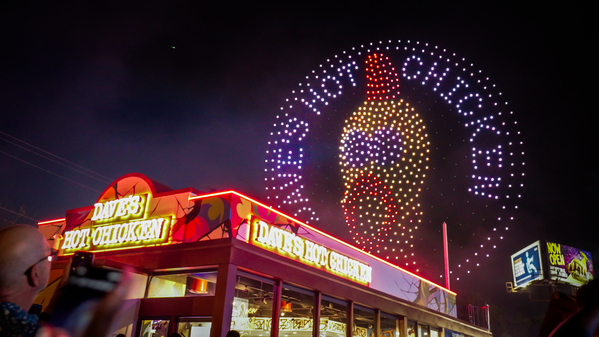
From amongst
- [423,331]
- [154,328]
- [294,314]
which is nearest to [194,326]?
[154,328]

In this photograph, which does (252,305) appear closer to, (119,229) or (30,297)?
(119,229)

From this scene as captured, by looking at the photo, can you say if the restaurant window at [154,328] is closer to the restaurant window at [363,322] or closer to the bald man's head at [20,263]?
the restaurant window at [363,322]

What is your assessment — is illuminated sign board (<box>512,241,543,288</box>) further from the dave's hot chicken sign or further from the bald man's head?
the bald man's head

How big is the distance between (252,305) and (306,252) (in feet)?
7.67

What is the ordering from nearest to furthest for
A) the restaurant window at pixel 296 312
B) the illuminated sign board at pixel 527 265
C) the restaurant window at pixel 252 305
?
the restaurant window at pixel 252 305, the restaurant window at pixel 296 312, the illuminated sign board at pixel 527 265

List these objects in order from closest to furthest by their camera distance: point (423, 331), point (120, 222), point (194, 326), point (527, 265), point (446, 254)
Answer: point (194, 326), point (120, 222), point (423, 331), point (446, 254), point (527, 265)

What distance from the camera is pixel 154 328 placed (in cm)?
1038

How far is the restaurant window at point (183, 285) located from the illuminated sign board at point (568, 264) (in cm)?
2574

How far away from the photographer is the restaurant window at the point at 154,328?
1023cm

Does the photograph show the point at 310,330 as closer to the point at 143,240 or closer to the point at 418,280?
the point at 143,240

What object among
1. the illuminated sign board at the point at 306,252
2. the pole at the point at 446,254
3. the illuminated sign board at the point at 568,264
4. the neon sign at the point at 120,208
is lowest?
the illuminated sign board at the point at 306,252

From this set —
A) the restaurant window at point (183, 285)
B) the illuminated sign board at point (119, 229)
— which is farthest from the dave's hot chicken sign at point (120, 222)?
the restaurant window at point (183, 285)

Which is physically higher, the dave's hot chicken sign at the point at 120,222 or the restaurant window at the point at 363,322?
the dave's hot chicken sign at the point at 120,222

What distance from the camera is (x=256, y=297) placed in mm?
10586
